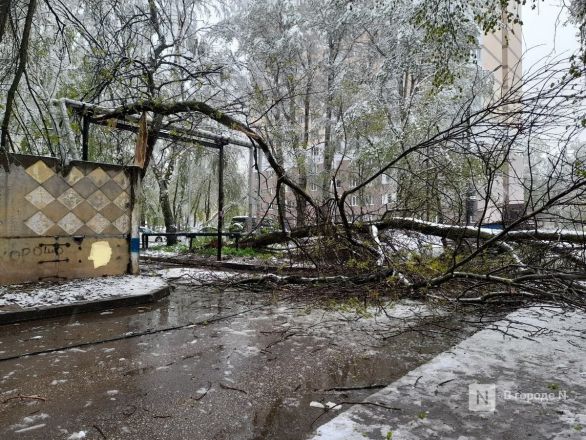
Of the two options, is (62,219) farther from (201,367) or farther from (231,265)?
(231,265)

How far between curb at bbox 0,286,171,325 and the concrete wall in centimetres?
118

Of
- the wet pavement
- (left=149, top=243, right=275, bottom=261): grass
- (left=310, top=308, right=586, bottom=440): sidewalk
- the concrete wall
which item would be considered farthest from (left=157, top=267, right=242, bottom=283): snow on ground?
(left=310, top=308, right=586, bottom=440): sidewalk

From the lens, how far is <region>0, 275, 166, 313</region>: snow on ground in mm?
4441

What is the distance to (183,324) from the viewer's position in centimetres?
413

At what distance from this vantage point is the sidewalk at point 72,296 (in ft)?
13.9

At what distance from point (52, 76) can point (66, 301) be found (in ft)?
21.3

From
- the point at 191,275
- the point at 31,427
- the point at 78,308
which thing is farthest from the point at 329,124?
the point at 31,427

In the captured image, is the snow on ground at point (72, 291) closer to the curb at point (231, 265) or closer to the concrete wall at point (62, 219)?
the concrete wall at point (62, 219)

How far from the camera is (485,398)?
7.47ft

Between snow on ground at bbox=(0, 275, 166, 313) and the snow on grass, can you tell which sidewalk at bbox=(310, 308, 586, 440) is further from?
Answer: the snow on grass

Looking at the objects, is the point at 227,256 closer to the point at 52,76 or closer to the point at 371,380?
the point at 52,76

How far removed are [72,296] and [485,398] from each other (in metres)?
4.43

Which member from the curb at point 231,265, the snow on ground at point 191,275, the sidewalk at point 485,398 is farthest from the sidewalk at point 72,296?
the sidewalk at point 485,398

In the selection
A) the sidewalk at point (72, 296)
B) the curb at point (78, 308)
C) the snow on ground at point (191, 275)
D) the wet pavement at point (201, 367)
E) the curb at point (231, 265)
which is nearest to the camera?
the wet pavement at point (201, 367)
